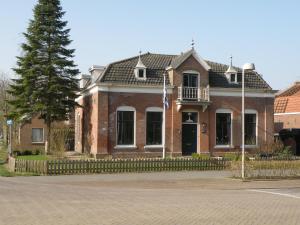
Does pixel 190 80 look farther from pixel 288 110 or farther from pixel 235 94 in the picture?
pixel 288 110

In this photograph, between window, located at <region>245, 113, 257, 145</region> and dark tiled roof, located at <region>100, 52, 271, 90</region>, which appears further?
window, located at <region>245, 113, 257, 145</region>

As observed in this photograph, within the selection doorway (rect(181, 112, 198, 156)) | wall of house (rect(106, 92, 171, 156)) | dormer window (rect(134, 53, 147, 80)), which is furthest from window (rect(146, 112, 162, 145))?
dormer window (rect(134, 53, 147, 80))

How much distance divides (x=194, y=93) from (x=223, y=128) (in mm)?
3977

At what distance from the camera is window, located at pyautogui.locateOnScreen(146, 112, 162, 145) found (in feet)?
118

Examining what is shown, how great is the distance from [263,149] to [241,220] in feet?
84.8

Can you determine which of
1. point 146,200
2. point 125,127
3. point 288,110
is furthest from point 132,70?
point 146,200

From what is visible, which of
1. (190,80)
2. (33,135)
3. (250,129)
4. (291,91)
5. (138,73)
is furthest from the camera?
(291,91)

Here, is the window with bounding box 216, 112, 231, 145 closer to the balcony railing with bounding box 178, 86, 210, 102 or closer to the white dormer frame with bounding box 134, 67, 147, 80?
the balcony railing with bounding box 178, 86, 210, 102

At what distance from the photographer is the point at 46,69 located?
129 ft

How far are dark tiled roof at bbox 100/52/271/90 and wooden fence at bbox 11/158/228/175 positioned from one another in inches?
394

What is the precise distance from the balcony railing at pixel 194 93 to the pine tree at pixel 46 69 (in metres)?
9.80

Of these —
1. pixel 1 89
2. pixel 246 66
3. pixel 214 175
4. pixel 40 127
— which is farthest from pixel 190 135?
pixel 1 89

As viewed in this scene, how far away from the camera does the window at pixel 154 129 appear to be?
118 ft

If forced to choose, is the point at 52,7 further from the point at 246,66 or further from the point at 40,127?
the point at 246,66
